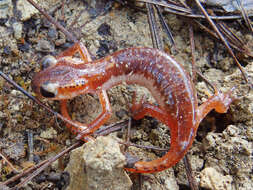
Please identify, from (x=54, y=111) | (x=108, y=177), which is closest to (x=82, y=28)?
(x=54, y=111)

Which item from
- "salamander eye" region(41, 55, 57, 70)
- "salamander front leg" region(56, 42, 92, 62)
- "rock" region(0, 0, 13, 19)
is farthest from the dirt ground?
"salamander eye" region(41, 55, 57, 70)

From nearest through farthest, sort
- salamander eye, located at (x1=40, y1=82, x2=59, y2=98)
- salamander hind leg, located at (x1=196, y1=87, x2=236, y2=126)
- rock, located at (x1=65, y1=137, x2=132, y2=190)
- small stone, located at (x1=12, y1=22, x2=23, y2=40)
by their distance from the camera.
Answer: rock, located at (x1=65, y1=137, x2=132, y2=190) < salamander eye, located at (x1=40, y1=82, x2=59, y2=98) < salamander hind leg, located at (x1=196, y1=87, x2=236, y2=126) < small stone, located at (x1=12, y1=22, x2=23, y2=40)

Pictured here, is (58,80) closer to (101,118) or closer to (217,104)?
(101,118)

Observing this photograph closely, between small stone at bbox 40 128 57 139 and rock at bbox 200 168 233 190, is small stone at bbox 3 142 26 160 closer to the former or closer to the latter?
small stone at bbox 40 128 57 139

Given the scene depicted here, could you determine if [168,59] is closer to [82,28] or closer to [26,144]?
[82,28]

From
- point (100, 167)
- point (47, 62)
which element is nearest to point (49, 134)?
point (47, 62)

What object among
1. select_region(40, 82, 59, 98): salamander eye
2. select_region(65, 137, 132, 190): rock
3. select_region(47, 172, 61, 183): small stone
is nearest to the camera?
select_region(65, 137, 132, 190): rock

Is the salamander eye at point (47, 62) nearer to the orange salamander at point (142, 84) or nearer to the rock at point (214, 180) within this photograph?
the orange salamander at point (142, 84)
